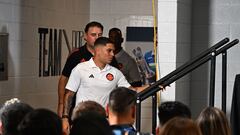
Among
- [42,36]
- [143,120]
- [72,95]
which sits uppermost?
[42,36]

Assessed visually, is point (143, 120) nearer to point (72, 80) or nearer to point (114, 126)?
point (72, 80)

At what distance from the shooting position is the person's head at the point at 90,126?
321cm

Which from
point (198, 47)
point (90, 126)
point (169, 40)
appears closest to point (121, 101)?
point (90, 126)

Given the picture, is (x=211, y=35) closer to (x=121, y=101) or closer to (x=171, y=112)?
(x=121, y=101)

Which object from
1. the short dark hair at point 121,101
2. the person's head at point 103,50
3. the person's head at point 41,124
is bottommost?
the short dark hair at point 121,101

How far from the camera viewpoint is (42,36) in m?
8.81

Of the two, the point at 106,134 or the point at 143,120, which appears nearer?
the point at 106,134

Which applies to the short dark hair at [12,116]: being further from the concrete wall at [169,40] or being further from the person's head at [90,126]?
the concrete wall at [169,40]

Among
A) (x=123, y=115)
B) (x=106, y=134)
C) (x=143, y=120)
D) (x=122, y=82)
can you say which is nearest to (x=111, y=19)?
(x=143, y=120)

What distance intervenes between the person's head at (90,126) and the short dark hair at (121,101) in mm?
1664

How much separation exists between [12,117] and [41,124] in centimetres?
84

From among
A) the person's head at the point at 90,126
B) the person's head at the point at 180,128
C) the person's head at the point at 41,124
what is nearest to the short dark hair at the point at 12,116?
the person's head at the point at 41,124

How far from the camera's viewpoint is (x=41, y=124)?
332 centimetres

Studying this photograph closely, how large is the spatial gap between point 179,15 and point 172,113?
3.00 meters
